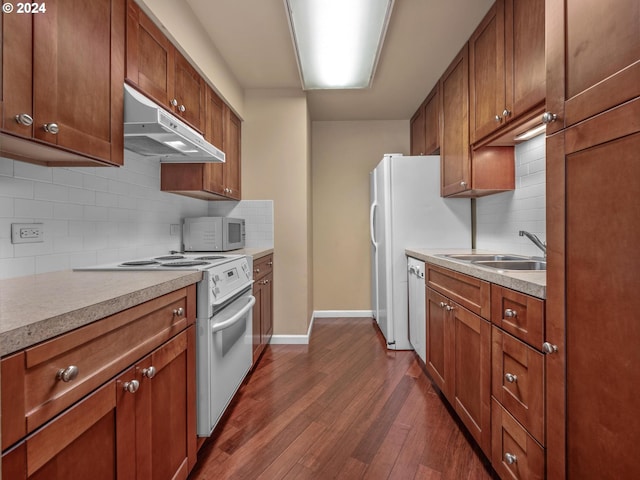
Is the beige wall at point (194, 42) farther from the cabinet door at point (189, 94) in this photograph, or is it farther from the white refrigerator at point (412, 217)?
the white refrigerator at point (412, 217)

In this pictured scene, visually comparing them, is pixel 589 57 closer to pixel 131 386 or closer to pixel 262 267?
pixel 131 386

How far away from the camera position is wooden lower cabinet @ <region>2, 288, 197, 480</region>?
65cm

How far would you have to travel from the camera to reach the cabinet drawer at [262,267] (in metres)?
2.44

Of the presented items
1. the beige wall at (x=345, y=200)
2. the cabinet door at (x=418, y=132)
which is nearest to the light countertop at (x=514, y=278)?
the cabinet door at (x=418, y=132)

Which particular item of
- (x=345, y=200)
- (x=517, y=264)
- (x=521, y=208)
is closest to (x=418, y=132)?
(x=345, y=200)

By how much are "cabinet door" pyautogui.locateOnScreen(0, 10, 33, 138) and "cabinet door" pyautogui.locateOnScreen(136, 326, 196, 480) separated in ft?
2.60

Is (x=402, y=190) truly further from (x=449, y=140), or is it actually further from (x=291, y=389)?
(x=291, y=389)

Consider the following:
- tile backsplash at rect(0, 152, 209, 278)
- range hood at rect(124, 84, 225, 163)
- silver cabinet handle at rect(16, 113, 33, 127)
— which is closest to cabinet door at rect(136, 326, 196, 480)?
tile backsplash at rect(0, 152, 209, 278)

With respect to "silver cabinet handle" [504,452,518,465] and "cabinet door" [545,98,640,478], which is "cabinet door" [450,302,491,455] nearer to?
"silver cabinet handle" [504,452,518,465]

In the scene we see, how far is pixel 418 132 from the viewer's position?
11.6ft

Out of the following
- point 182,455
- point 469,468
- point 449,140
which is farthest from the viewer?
point 449,140

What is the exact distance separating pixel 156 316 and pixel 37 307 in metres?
0.37

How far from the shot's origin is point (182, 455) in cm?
126

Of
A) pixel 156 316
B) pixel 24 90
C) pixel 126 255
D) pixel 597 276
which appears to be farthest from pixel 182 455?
pixel 597 276
